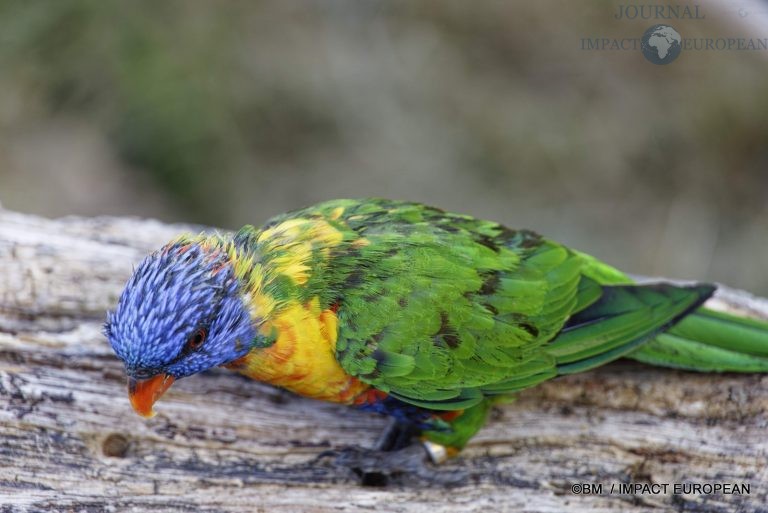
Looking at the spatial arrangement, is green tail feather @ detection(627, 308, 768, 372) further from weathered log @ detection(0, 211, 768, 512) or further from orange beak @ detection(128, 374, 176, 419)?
orange beak @ detection(128, 374, 176, 419)

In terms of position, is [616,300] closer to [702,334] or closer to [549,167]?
[702,334]

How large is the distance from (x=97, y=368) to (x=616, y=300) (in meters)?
2.46

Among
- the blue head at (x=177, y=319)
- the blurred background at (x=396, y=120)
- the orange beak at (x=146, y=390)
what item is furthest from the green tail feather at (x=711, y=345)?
the blurred background at (x=396, y=120)

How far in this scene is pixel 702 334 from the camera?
3461 millimetres

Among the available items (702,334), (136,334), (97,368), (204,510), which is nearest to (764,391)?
(702,334)

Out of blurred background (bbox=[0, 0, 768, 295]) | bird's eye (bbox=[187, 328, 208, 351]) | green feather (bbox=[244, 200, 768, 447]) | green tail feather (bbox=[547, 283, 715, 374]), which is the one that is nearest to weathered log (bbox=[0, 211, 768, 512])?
green feather (bbox=[244, 200, 768, 447])

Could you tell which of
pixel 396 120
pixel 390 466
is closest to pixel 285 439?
pixel 390 466

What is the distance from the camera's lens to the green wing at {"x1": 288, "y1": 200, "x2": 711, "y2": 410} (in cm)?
297

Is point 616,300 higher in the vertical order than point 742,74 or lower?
lower

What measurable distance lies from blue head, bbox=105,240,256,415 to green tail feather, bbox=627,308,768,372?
1947 millimetres

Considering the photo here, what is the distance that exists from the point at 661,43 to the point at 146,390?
419cm

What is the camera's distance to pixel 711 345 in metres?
3.45

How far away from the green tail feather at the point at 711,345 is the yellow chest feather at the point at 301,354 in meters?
1.47

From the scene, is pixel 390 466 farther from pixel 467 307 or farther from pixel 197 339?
pixel 197 339
